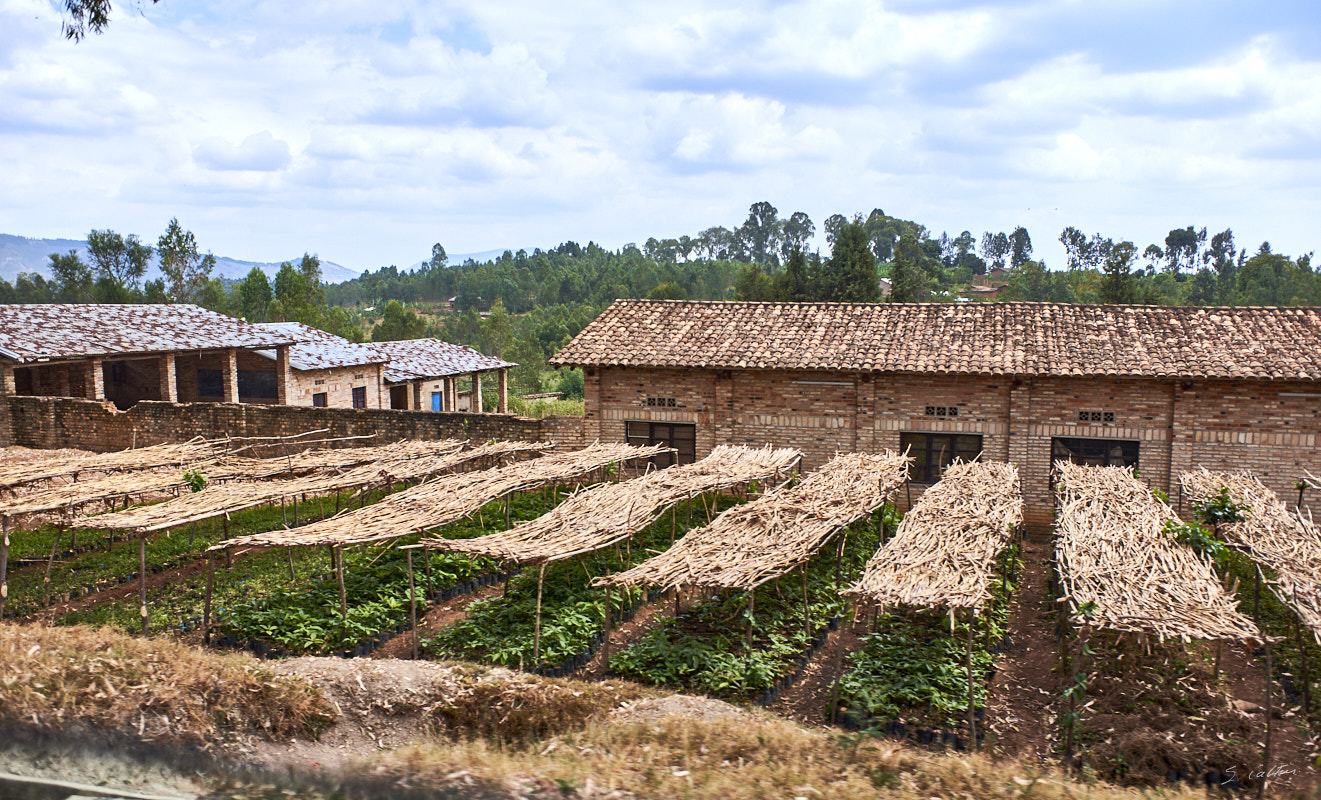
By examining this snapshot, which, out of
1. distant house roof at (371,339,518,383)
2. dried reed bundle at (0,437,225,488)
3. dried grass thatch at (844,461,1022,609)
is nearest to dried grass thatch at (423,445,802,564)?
dried grass thatch at (844,461,1022,609)

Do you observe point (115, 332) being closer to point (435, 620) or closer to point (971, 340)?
point (435, 620)

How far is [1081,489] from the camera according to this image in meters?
13.0

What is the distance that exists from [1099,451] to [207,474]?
1512cm

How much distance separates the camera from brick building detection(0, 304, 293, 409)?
2267 cm

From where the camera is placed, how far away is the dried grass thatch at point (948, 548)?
8.30 meters

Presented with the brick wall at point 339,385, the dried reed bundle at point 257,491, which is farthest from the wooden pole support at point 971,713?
the brick wall at point 339,385

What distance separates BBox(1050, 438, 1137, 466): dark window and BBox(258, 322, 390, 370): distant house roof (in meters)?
21.0

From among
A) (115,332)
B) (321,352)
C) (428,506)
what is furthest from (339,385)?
(428,506)

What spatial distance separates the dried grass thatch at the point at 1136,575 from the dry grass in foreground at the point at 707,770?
5.09 feet

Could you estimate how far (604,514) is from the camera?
37.8 feet

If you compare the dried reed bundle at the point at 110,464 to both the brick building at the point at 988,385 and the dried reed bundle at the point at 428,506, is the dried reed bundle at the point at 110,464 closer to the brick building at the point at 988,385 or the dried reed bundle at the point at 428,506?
the dried reed bundle at the point at 428,506

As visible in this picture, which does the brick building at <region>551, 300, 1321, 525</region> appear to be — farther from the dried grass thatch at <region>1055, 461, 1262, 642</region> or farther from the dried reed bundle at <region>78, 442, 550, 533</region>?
the dried grass thatch at <region>1055, 461, 1262, 642</region>

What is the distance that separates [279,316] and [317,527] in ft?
139

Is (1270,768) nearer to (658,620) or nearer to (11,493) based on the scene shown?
(658,620)
